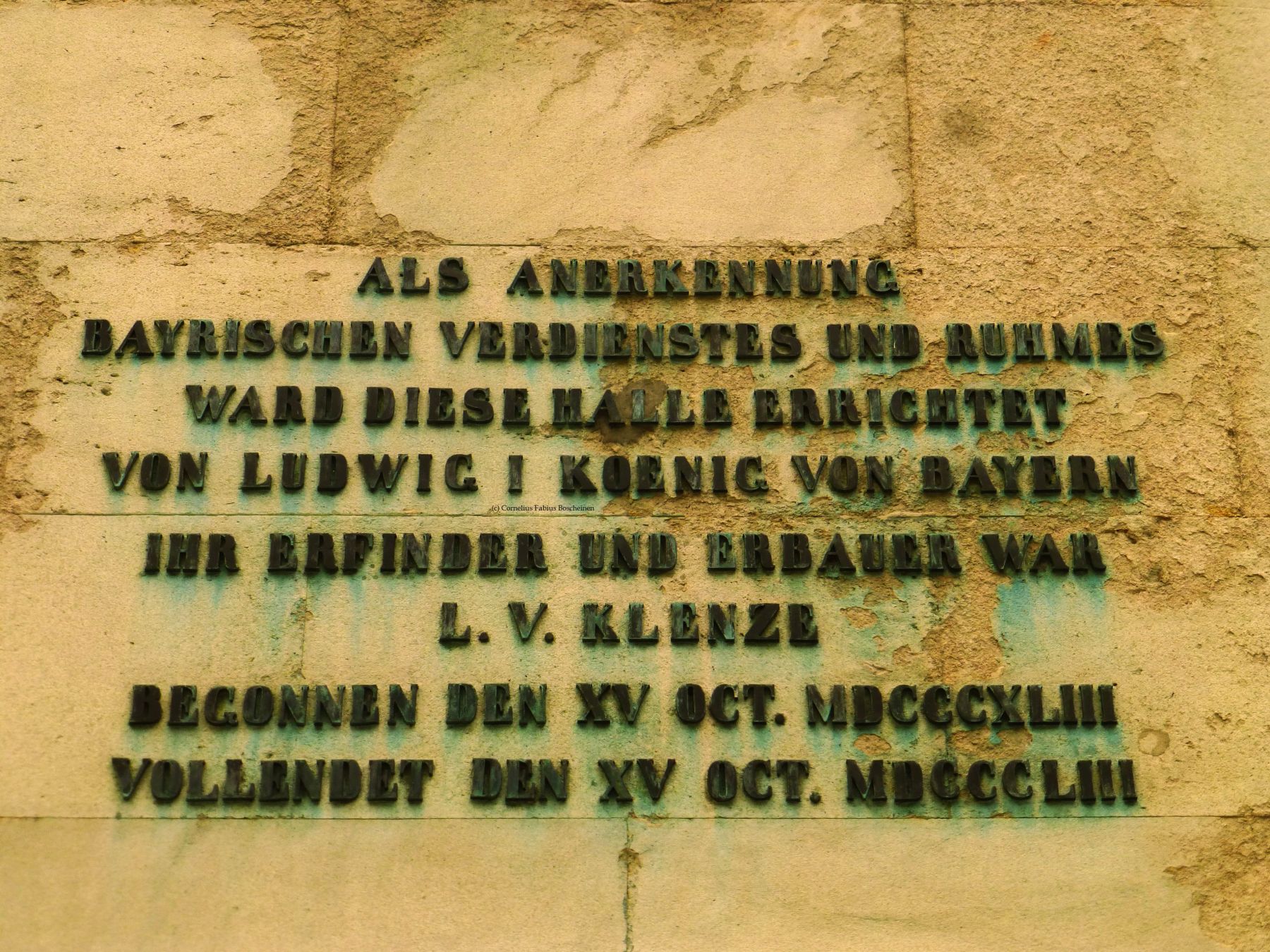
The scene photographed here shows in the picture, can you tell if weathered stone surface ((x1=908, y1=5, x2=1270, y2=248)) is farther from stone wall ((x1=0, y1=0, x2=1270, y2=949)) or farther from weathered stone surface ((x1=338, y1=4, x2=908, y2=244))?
weathered stone surface ((x1=338, y1=4, x2=908, y2=244))

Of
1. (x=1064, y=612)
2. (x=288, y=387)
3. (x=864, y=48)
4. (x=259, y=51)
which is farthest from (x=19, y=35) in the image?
A: (x=1064, y=612)

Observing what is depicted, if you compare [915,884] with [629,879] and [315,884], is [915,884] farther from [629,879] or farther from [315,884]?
[315,884]

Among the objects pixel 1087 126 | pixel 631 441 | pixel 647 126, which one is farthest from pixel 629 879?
pixel 1087 126

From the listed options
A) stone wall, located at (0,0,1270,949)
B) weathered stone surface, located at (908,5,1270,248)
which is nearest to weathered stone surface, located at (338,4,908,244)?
stone wall, located at (0,0,1270,949)

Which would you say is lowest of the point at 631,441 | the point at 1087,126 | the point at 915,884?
the point at 915,884

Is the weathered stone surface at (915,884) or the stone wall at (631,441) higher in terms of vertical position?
the stone wall at (631,441)

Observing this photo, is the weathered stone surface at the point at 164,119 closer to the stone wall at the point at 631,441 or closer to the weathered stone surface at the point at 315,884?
the stone wall at the point at 631,441

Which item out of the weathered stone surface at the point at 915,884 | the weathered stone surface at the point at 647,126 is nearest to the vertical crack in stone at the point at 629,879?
the weathered stone surface at the point at 915,884

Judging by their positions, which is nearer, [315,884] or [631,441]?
[315,884]

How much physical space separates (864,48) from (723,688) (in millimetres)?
2677

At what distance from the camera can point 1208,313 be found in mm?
5371

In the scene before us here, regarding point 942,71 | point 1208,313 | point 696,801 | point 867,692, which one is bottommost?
point 696,801

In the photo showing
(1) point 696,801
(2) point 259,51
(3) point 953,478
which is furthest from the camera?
(2) point 259,51

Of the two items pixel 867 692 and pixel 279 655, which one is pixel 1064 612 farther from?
pixel 279 655
